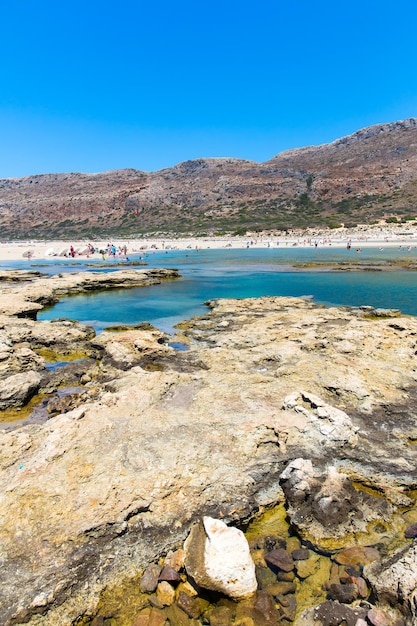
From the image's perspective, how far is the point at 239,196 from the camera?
15125 centimetres

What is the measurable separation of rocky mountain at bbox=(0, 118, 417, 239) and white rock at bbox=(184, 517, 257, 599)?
104177 mm

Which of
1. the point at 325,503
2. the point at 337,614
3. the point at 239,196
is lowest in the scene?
the point at 337,614

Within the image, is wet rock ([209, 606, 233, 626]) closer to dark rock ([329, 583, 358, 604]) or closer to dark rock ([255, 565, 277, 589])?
dark rock ([255, 565, 277, 589])

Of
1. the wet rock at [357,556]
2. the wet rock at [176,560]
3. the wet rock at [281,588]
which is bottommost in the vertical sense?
the wet rock at [281,588]

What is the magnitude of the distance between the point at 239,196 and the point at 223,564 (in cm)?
15542

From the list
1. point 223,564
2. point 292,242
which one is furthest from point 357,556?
point 292,242

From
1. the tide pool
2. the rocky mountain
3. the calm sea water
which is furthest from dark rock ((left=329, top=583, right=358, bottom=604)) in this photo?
the rocky mountain

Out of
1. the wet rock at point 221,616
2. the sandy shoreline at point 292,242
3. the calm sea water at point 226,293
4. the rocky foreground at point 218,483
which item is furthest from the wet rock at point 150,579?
the sandy shoreline at point 292,242

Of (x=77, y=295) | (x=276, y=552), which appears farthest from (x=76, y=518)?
(x=77, y=295)

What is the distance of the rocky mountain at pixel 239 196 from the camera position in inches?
4808

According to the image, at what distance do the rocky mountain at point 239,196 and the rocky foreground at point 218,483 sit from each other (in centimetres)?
9934

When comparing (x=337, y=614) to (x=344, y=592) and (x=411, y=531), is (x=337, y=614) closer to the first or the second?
(x=344, y=592)

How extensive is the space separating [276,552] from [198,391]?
14.7 ft

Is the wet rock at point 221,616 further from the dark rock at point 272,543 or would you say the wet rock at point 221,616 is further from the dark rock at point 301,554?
the dark rock at point 301,554
